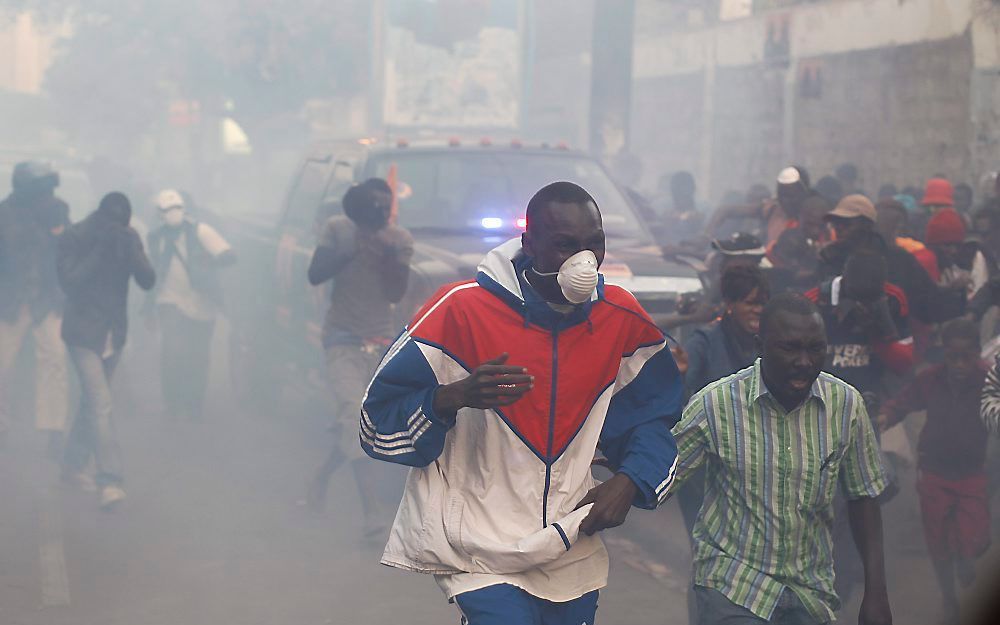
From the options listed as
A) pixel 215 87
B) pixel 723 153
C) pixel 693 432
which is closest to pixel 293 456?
pixel 693 432

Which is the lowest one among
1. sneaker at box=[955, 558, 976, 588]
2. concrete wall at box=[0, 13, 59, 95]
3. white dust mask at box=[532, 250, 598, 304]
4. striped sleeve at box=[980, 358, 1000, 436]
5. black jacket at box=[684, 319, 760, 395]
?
sneaker at box=[955, 558, 976, 588]

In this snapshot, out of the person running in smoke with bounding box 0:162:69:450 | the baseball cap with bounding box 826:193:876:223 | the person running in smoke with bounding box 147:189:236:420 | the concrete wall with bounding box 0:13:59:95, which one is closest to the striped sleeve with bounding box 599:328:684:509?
the baseball cap with bounding box 826:193:876:223

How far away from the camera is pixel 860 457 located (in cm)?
394

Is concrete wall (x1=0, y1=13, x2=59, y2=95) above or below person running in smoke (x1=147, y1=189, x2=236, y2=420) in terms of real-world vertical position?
above

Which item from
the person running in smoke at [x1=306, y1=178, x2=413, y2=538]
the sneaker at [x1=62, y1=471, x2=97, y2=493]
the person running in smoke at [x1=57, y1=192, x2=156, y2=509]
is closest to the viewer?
the person running in smoke at [x1=306, y1=178, x2=413, y2=538]

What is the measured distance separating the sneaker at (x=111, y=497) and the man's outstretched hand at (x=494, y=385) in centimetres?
540

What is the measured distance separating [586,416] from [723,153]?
20.3 meters

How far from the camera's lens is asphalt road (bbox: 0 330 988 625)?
6.33m

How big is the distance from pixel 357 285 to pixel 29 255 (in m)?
2.93

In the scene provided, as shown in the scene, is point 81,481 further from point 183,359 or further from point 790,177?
point 790,177

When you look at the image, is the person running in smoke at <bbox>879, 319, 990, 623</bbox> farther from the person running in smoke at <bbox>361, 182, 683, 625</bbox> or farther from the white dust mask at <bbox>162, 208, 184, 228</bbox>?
the white dust mask at <bbox>162, 208, 184, 228</bbox>

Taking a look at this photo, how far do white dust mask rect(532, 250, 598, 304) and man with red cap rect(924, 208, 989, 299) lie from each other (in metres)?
4.90

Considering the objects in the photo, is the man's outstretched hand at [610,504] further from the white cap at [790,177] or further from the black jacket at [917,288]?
the white cap at [790,177]

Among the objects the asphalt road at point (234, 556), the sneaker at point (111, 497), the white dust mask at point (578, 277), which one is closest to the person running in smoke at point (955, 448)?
the asphalt road at point (234, 556)
